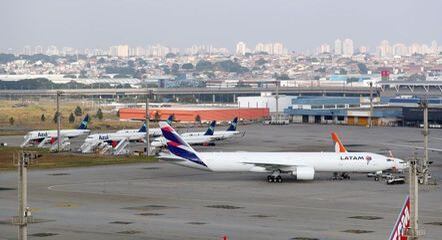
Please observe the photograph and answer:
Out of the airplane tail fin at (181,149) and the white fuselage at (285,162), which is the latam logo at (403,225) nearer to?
the white fuselage at (285,162)

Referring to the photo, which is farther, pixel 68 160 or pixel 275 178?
pixel 68 160

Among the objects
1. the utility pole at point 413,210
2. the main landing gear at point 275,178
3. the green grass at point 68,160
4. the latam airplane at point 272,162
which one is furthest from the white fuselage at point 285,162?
the utility pole at point 413,210

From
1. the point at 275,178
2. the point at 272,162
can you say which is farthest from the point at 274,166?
the point at 275,178

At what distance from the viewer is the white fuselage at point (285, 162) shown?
324ft

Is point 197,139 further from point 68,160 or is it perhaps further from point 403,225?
point 403,225

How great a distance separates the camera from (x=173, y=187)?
316 ft

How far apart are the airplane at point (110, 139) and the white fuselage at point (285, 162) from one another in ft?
160

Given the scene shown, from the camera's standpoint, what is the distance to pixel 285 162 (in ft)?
325

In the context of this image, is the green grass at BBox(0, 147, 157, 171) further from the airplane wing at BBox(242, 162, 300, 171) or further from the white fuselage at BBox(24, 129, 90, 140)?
the airplane wing at BBox(242, 162, 300, 171)

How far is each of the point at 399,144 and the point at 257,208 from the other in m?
74.9

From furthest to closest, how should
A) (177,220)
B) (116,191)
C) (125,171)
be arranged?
(125,171) < (116,191) < (177,220)

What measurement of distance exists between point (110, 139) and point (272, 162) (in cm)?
6281

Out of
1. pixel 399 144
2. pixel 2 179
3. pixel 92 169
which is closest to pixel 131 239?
pixel 2 179

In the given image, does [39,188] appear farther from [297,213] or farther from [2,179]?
[297,213]
